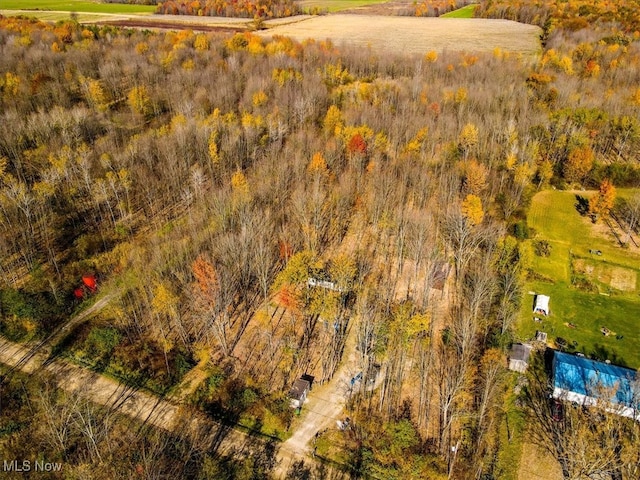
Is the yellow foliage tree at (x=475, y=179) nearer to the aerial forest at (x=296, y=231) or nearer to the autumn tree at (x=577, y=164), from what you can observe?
the aerial forest at (x=296, y=231)

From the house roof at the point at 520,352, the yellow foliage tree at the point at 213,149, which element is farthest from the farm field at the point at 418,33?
the house roof at the point at 520,352

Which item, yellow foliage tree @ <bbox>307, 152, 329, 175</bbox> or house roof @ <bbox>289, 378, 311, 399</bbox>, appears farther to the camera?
yellow foliage tree @ <bbox>307, 152, 329, 175</bbox>

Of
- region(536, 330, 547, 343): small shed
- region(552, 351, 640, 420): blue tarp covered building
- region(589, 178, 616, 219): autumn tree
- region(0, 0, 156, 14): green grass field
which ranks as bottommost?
region(536, 330, 547, 343): small shed

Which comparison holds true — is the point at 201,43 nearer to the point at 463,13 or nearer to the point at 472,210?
the point at 472,210

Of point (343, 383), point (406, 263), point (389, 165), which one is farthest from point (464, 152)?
point (343, 383)

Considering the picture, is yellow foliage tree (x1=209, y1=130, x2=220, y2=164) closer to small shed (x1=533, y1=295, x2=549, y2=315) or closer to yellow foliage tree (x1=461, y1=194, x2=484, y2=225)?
yellow foliage tree (x1=461, y1=194, x2=484, y2=225)
